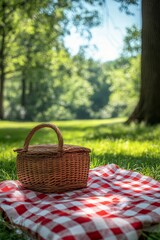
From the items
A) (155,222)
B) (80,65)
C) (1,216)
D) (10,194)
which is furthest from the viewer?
(80,65)

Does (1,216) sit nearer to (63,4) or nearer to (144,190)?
(144,190)

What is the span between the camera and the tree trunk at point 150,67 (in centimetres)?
1118

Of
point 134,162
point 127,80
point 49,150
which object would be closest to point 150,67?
point 134,162

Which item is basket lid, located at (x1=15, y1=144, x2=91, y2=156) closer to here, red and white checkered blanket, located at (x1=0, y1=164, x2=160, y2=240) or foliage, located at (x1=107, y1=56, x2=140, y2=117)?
red and white checkered blanket, located at (x1=0, y1=164, x2=160, y2=240)

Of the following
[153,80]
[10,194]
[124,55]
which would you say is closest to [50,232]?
[10,194]

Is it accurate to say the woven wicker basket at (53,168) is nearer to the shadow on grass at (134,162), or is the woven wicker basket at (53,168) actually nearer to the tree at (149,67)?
the shadow on grass at (134,162)

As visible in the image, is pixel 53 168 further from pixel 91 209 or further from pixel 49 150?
pixel 91 209

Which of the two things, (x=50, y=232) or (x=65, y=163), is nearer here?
(x=50, y=232)

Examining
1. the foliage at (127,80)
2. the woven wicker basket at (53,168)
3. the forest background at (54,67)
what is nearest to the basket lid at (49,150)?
the woven wicker basket at (53,168)

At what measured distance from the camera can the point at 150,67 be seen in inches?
453

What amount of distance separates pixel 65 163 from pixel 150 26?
849 centimetres

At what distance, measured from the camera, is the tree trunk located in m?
11.2

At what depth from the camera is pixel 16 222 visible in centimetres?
296

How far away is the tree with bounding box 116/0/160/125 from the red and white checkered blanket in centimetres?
734
